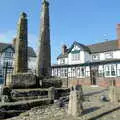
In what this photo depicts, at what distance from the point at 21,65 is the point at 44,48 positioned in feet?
9.61

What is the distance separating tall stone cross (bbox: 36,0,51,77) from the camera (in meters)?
18.3

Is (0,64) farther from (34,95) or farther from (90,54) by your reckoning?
(34,95)

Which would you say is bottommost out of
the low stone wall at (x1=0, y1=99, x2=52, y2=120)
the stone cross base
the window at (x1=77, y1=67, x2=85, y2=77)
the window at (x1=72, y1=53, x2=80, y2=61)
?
→ the low stone wall at (x1=0, y1=99, x2=52, y2=120)

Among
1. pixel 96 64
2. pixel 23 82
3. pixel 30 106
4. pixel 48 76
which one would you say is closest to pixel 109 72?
pixel 96 64

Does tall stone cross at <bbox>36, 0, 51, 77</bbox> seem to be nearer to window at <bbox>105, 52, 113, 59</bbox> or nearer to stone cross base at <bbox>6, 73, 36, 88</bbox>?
stone cross base at <bbox>6, 73, 36, 88</bbox>

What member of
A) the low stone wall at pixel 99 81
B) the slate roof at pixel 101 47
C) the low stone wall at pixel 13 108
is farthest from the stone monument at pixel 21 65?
the slate roof at pixel 101 47

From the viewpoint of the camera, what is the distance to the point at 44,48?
18516mm

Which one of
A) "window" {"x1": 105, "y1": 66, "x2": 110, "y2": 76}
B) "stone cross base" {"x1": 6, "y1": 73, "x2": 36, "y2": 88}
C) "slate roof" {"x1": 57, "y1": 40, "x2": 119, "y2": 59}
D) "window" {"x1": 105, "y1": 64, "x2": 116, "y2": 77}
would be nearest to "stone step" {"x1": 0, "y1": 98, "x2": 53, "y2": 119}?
"stone cross base" {"x1": 6, "y1": 73, "x2": 36, "y2": 88}

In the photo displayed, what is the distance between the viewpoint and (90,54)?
4412 centimetres

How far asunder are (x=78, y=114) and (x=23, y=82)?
7.33 meters

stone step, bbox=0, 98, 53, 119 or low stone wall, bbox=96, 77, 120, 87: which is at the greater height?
low stone wall, bbox=96, 77, 120, 87

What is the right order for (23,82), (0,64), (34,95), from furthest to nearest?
(0,64) < (23,82) < (34,95)

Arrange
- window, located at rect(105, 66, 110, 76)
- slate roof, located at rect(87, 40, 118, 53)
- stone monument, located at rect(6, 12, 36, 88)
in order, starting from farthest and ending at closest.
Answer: slate roof, located at rect(87, 40, 118, 53), window, located at rect(105, 66, 110, 76), stone monument, located at rect(6, 12, 36, 88)

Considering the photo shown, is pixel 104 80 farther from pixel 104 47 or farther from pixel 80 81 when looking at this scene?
pixel 104 47
